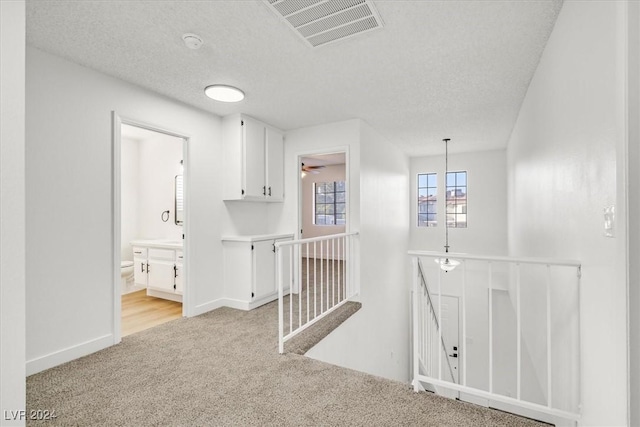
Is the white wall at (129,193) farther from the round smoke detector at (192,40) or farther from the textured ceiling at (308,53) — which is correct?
the round smoke detector at (192,40)

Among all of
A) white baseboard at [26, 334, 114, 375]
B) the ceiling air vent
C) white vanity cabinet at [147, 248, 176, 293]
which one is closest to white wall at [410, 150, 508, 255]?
white vanity cabinet at [147, 248, 176, 293]

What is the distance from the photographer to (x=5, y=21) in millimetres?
1133

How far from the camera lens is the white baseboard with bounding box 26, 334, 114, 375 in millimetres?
2197

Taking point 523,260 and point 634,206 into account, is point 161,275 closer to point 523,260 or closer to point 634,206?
point 523,260

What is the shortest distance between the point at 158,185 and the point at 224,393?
4055 millimetres

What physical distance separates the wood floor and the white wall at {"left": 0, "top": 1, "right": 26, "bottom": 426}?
215cm

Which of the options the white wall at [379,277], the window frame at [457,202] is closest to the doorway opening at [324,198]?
the white wall at [379,277]

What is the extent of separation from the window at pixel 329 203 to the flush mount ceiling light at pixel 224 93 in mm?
5330

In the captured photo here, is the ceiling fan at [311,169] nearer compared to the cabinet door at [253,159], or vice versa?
the cabinet door at [253,159]

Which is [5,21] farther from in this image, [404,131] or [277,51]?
[404,131]

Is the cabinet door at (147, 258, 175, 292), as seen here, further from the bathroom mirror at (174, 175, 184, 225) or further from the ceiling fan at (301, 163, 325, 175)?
the ceiling fan at (301, 163, 325, 175)

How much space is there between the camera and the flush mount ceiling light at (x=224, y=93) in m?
2.92

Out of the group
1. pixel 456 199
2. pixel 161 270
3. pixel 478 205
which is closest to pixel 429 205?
pixel 456 199

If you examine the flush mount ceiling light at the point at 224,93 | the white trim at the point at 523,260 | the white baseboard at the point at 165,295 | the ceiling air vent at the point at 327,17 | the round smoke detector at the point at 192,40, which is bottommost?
the white baseboard at the point at 165,295
